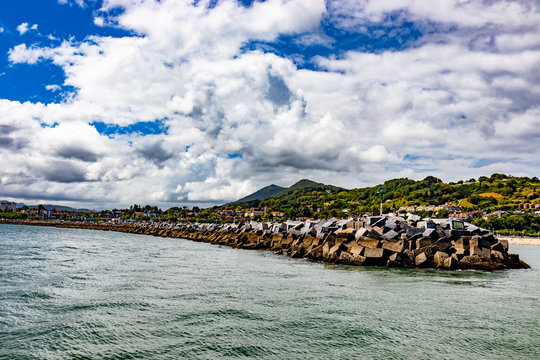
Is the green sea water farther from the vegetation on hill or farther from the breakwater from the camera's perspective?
the vegetation on hill

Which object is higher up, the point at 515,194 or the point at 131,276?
the point at 515,194

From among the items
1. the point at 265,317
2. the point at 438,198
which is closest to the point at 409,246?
the point at 265,317

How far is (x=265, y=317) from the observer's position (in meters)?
9.44

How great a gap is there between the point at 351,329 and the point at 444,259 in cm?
1471

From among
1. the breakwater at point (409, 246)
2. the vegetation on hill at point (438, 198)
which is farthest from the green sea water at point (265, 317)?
the vegetation on hill at point (438, 198)

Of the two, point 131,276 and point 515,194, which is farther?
point 515,194

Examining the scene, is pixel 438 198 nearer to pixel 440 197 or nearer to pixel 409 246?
pixel 440 197

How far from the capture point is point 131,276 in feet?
54.4

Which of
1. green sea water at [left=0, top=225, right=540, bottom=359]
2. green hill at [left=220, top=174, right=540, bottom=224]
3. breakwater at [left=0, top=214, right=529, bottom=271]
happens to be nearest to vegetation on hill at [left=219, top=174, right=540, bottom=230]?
green hill at [left=220, top=174, right=540, bottom=224]

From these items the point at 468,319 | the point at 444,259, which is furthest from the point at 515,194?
the point at 468,319

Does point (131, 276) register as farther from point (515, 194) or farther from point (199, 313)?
point (515, 194)

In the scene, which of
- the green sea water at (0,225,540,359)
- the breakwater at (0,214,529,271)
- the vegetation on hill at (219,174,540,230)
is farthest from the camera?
the vegetation on hill at (219,174,540,230)

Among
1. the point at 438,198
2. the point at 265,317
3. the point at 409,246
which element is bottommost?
the point at 265,317

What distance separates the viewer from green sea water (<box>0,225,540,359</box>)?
7.19 meters
